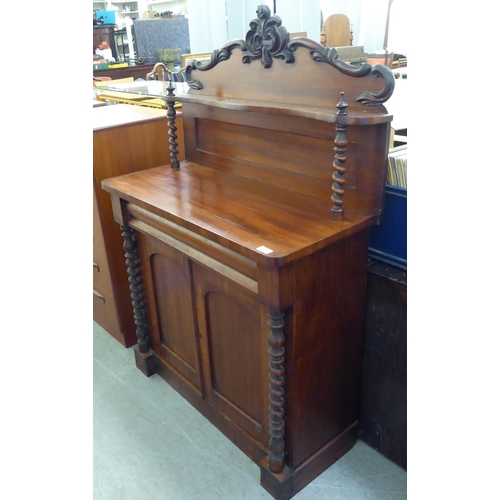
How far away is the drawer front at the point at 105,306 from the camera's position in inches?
87.0

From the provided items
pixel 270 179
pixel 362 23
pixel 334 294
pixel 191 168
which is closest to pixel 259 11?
pixel 270 179

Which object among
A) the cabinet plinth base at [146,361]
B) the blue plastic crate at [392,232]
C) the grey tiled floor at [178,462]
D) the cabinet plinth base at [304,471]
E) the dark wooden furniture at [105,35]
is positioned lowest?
the grey tiled floor at [178,462]

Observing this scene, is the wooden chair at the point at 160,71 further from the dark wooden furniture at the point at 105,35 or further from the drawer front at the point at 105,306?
the dark wooden furniture at the point at 105,35

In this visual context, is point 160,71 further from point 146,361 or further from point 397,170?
point 397,170

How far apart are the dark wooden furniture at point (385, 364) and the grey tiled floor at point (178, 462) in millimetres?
86

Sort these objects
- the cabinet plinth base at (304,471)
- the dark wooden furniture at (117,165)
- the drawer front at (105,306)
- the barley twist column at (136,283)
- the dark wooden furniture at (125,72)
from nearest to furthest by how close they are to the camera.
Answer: the cabinet plinth base at (304,471) → the barley twist column at (136,283) → the dark wooden furniture at (117,165) → the drawer front at (105,306) → the dark wooden furniture at (125,72)

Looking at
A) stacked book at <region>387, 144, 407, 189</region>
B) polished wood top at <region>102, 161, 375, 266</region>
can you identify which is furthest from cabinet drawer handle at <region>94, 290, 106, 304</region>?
stacked book at <region>387, 144, 407, 189</region>

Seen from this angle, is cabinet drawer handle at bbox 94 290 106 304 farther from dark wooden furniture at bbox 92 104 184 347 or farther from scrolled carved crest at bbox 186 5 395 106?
scrolled carved crest at bbox 186 5 395 106

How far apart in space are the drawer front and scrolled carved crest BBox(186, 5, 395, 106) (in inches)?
48.2

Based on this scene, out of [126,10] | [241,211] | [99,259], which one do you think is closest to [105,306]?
[99,259]

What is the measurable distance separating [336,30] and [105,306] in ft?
10.2

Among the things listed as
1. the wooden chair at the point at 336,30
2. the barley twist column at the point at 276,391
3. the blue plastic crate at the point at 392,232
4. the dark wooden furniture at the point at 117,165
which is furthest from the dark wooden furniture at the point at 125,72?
the barley twist column at the point at 276,391

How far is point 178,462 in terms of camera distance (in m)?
1.64

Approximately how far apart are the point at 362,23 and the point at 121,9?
5723mm
